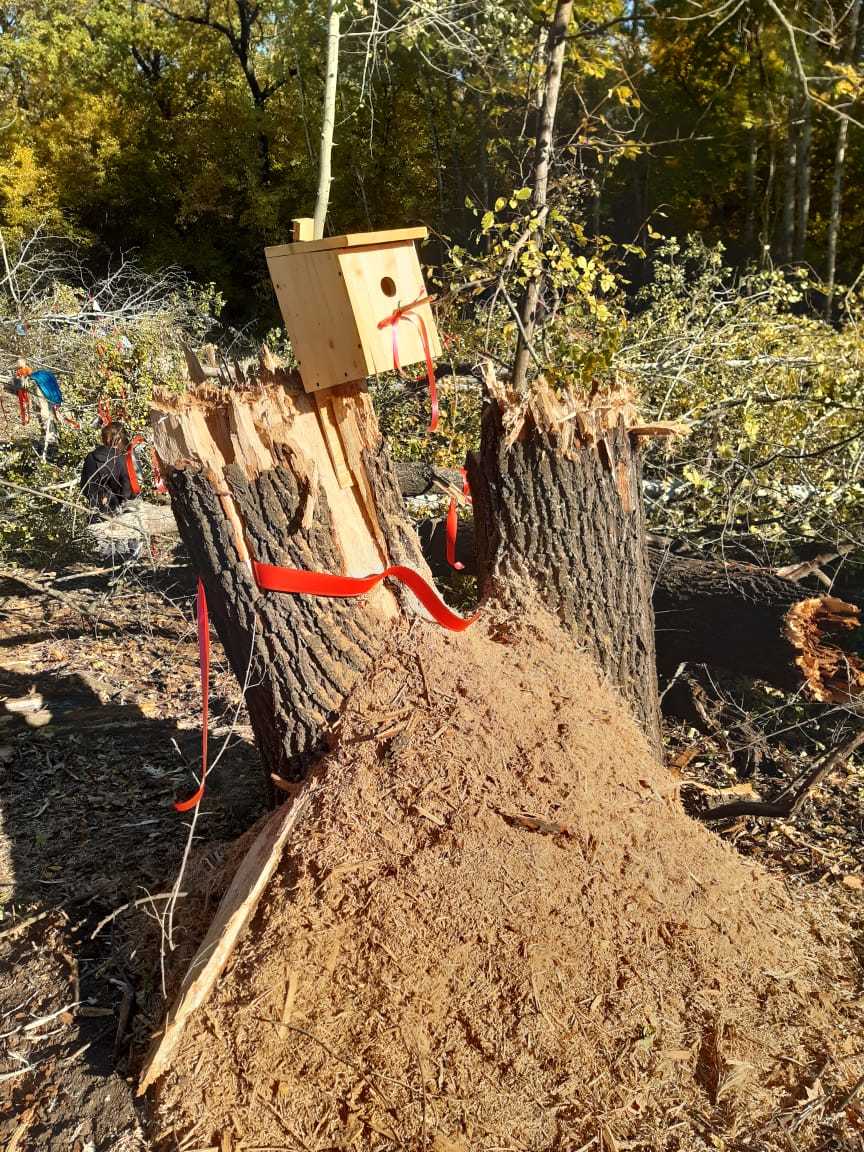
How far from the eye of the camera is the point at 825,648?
14.1 feet

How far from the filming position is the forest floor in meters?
2.16

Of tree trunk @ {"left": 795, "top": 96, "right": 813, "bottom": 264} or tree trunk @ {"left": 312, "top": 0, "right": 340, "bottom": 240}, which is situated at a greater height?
tree trunk @ {"left": 312, "top": 0, "right": 340, "bottom": 240}

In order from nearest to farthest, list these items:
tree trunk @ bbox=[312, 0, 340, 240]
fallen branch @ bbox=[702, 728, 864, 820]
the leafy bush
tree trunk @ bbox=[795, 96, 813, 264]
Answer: fallen branch @ bbox=[702, 728, 864, 820]
tree trunk @ bbox=[312, 0, 340, 240]
the leafy bush
tree trunk @ bbox=[795, 96, 813, 264]

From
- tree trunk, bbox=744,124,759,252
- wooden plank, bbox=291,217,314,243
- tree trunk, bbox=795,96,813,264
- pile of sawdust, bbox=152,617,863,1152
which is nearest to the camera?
pile of sawdust, bbox=152,617,863,1152

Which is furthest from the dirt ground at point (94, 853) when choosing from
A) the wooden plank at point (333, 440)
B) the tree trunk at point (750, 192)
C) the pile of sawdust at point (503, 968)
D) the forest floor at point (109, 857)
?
the tree trunk at point (750, 192)

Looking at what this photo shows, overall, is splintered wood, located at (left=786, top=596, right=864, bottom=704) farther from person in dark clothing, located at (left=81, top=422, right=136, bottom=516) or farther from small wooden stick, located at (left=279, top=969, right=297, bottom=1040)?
person in dark clothing, located at (left=81, top=422, right=136, bottom=516)

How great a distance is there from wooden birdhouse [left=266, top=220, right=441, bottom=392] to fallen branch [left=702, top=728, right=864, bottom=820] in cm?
214

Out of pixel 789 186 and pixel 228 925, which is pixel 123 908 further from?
pixel 789 186

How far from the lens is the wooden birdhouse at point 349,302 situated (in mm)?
2494

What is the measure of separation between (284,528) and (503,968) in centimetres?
140

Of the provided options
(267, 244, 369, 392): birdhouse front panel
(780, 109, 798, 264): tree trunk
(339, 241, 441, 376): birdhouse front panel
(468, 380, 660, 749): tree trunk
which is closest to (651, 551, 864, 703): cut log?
(468, 380, 660, 749): tree trunk

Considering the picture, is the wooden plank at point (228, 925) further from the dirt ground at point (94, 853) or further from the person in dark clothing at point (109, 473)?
the person in dark clothing at point (109, 473)

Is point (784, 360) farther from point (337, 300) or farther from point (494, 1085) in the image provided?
point (494, 1085)

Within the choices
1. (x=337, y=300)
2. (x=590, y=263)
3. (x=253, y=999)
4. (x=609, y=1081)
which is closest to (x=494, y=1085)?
(x=609, y=1081)
